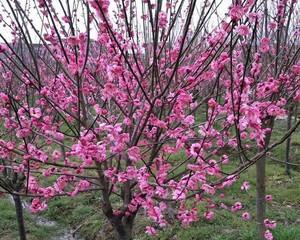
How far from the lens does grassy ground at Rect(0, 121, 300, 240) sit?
5.54m

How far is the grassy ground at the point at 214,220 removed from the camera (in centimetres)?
554

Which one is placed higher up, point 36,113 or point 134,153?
point 36,113

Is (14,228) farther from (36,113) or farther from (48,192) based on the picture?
(36,113)

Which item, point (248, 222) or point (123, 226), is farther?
point (248, 222)

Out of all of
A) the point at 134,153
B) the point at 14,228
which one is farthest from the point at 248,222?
the point at 134,153

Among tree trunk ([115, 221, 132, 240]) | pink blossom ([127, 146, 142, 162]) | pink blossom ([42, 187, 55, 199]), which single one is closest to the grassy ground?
tree trunk ([115, 221, 132, 240])

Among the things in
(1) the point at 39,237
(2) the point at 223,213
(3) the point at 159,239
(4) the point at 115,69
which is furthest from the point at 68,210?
(4) the point at 115,69

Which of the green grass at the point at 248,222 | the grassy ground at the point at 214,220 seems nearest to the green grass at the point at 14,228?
the grassy ground at the point at 214,220

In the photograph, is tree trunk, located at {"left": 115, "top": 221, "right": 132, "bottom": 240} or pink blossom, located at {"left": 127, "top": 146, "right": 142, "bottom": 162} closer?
pink blossom, located at {"left": 127, "top": 146, "right": 142, "bottom": 162}

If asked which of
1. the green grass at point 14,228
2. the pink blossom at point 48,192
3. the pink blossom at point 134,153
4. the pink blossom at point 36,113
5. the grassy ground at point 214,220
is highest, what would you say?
the pink blossom at point 36,113

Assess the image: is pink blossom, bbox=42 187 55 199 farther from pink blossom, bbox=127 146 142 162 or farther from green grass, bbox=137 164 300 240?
green grass, bbox=137 164 300 240

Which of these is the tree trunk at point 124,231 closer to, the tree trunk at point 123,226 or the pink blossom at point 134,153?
the tree trunk at point 123,226

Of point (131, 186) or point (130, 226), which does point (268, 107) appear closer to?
point (131, 186)

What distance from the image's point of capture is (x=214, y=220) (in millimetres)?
6062
